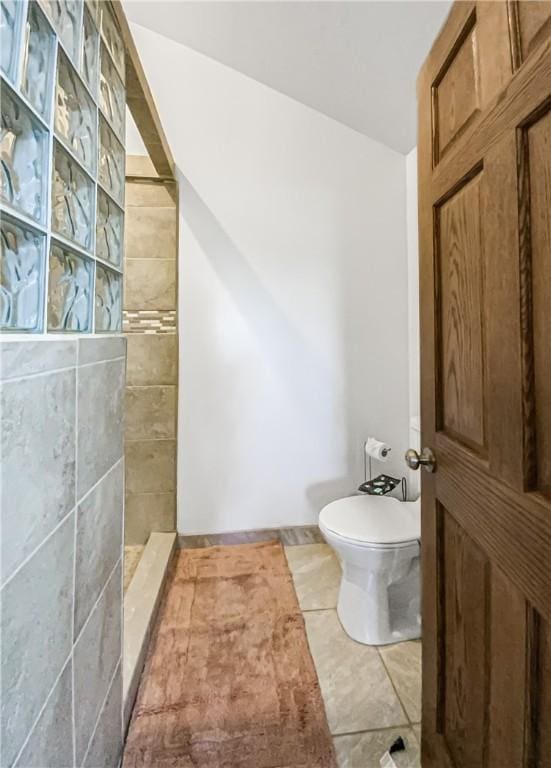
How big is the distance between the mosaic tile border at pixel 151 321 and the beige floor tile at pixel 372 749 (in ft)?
6.06

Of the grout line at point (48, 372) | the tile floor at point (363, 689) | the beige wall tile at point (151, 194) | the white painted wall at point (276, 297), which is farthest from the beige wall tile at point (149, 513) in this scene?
the beige wall tile at point (151, 194)

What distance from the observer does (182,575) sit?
1.83 metres

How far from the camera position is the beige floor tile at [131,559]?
1765mm

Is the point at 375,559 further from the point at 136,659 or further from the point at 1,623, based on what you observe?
the point at 1,623

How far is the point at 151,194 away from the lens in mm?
2018

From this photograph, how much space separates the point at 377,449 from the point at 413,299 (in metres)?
0.91

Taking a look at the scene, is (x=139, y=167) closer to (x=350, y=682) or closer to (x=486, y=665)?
(x=486, y=665)

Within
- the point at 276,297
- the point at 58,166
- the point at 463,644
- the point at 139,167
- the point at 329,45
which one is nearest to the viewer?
the point at 58,166

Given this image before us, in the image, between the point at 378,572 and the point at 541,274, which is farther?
the point at 378,572

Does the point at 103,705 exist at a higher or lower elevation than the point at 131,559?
higher

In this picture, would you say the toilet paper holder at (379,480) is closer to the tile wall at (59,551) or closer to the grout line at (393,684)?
the grout line at (393,684)

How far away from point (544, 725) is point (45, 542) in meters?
0.80

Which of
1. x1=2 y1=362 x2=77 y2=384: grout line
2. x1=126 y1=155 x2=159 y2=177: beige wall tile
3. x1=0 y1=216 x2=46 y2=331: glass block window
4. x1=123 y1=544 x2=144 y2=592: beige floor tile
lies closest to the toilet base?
x1=123 y1=544 x2=144 y2=592: beige floor tile

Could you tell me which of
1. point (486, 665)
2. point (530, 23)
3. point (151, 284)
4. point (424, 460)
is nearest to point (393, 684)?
point (486, 665)
